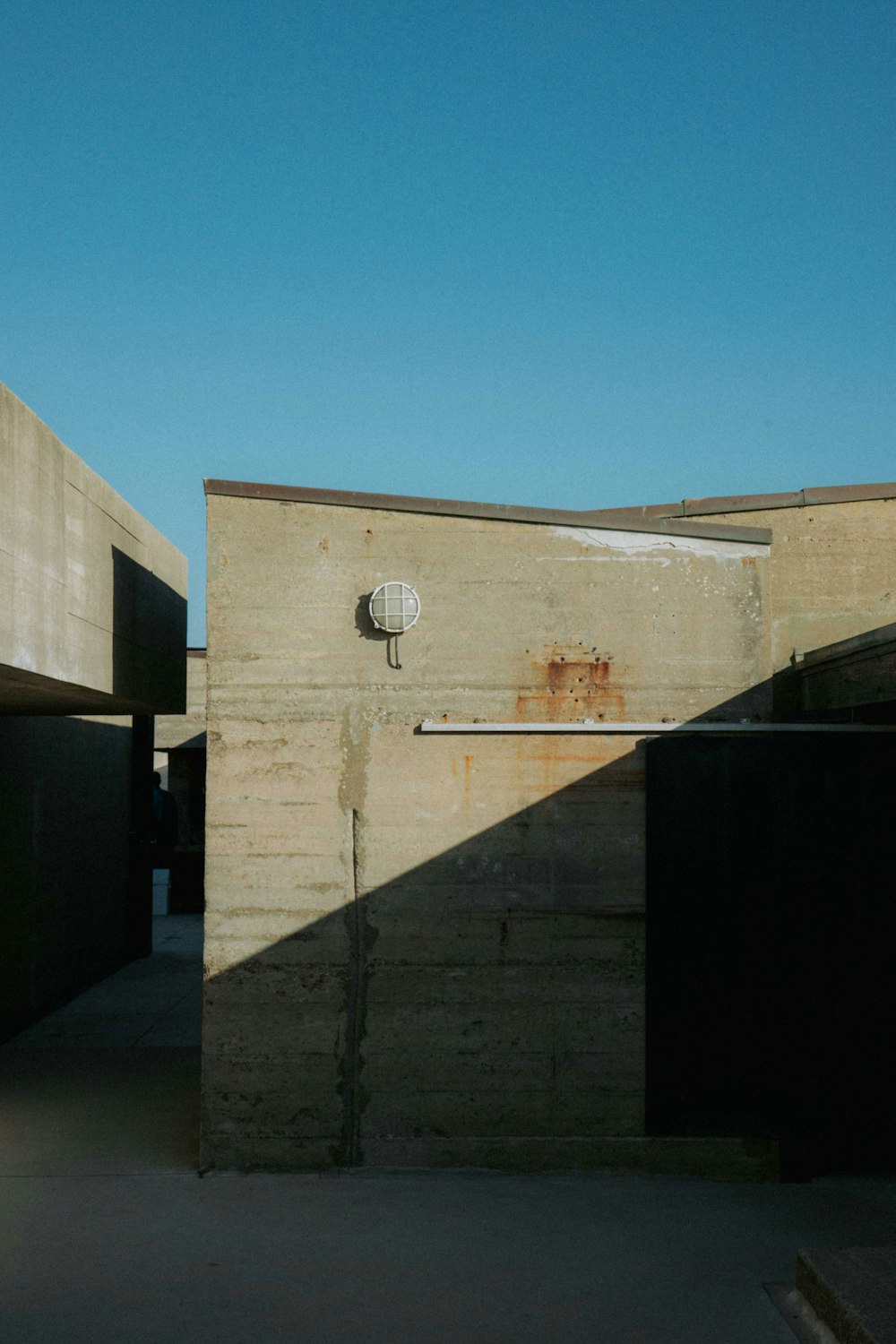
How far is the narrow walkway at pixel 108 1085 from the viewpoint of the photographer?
684 cm

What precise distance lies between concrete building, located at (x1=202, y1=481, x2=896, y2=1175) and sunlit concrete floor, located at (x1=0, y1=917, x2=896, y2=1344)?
1.23 ft

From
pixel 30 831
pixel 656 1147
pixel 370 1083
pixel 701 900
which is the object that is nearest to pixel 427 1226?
pixel 370 1083

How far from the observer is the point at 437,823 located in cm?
675

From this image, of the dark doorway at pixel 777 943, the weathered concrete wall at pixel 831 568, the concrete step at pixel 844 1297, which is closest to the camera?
the concrete step at pixel 844 1297

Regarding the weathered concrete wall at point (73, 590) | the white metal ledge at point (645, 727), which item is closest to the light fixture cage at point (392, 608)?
the white metal ledge at point (645, 727)

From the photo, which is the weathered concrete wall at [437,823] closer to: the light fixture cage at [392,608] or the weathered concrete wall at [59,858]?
the light fixture cage at [392,608]

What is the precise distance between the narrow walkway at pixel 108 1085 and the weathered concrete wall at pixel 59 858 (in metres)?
0.40

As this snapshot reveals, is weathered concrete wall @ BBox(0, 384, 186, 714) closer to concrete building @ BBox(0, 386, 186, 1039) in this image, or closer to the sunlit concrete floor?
concrete building @ BBox(0, 386, 186, 1039)

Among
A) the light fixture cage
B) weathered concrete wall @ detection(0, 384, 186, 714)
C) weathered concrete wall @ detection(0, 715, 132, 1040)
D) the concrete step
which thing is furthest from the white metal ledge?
weathered concrete wall @ detection(0, 715, 132, 1040)

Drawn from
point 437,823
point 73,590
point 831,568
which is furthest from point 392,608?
point 831,568

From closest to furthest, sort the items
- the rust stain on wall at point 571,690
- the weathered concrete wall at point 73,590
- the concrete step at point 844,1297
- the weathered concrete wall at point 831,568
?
1. the concrete step at point 844,1297
2. the weathered concrete wall at point 73,590
3. the rust stain on wall at point 571,690
4. the weathered concrete wall at point 831,568

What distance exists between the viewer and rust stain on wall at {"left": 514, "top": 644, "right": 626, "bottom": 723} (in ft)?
22.4

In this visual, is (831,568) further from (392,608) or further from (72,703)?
(72,703)

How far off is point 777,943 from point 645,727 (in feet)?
5.11
